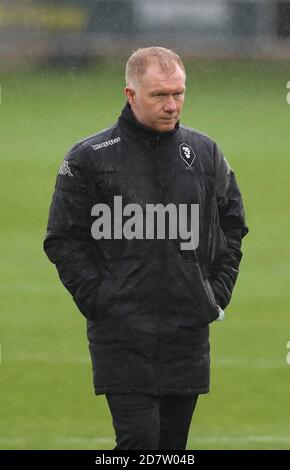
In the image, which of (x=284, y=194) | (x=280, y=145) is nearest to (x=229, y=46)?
(x=280, y=145)

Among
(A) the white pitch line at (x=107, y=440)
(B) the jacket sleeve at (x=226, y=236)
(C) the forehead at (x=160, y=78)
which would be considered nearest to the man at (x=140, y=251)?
(C) the forehead at (x=160, y=78)

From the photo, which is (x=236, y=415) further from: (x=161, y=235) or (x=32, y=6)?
(x=32, y=6)

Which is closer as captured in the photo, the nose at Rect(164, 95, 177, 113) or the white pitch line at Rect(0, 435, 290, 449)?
the nose at Rect(164, 95, 177, 113)

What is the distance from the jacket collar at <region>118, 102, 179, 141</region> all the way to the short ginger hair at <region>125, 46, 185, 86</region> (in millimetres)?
102

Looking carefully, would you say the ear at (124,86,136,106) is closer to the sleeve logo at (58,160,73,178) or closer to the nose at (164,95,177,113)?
the nose at (164,95,177,113)

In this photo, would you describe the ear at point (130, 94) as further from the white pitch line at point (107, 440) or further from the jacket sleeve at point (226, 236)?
the white pitch line at point (107, 440)

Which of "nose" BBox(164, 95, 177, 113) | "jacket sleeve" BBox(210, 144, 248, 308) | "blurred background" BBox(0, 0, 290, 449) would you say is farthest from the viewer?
"blurred background" BBox(0, 0, 290, 449)

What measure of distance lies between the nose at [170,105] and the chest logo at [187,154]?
0.18 m

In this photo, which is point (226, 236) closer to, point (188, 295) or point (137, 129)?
point (188, 295)

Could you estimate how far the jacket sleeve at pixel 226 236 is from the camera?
5027mm

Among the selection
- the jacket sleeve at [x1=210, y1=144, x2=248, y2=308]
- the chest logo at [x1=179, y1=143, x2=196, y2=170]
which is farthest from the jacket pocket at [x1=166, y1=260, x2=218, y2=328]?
Answer: the chest logo at [x1=179, y1=143, x2=196, y2=170]

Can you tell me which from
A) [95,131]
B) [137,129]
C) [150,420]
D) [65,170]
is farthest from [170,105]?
[95,131]

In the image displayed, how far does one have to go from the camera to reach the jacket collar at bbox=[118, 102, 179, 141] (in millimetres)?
4855

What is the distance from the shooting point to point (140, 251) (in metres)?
4.83
